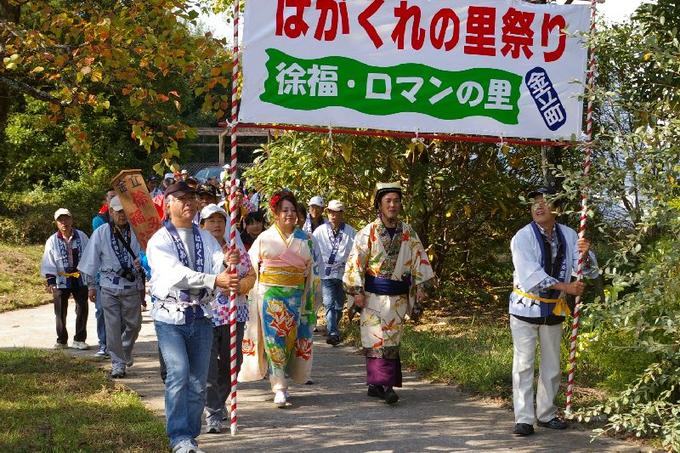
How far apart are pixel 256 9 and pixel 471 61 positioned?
1.83 metres

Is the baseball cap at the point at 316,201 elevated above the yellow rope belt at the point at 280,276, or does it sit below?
above

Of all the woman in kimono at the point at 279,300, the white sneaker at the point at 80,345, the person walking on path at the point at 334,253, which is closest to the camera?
the woman in kimono at the point at 279,300

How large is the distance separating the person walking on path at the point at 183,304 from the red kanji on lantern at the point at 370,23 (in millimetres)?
2197

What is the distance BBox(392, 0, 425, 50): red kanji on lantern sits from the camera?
7832mm

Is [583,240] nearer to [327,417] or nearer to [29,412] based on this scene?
[327,417]

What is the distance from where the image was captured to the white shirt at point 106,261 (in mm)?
9758

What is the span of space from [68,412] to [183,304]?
1987 mm

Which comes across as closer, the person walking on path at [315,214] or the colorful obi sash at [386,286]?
the colorful obi sash at [386,286]

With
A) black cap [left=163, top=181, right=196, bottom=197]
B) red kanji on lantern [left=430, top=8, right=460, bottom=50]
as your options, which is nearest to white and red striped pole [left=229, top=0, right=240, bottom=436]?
black cap [left=163, top=181, right=196, bottom=197]

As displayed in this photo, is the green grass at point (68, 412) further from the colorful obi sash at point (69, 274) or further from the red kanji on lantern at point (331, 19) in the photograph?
the red kanji on lantern at point (331, 19)

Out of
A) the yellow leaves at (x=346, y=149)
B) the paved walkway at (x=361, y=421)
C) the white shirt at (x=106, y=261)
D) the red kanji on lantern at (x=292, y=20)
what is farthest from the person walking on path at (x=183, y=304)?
the yellow leaves at (x=346, y=149)

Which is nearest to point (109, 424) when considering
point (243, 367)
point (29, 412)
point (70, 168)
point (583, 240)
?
point (29, 412)

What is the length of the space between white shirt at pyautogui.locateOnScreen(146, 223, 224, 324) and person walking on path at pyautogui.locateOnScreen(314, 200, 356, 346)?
548 centimetres

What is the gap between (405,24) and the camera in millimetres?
7848
